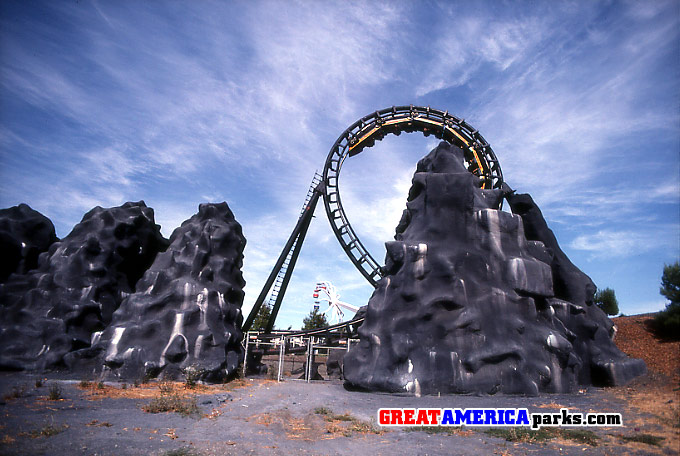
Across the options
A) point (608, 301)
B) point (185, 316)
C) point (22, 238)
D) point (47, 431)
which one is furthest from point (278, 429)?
point (608, 301)

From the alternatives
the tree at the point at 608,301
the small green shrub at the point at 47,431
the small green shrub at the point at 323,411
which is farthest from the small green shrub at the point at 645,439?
the tree at the point at 608,301

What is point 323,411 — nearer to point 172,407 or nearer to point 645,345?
point 172,407

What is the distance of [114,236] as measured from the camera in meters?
21.4

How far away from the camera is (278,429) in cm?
882

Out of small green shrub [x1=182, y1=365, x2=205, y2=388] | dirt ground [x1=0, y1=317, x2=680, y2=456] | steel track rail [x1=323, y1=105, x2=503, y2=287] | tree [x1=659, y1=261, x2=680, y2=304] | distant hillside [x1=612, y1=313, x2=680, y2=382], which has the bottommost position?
dirt ground [x1=0, y1=317, x2=680, y2=456]

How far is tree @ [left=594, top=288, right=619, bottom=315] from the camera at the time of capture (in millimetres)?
28344

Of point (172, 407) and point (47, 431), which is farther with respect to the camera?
point (172, 407)

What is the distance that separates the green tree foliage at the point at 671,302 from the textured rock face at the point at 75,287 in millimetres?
25558

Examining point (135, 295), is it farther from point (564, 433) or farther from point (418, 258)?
point (564, 433)

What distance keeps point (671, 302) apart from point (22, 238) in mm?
31561

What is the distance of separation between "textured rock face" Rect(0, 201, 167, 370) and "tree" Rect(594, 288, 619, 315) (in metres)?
29.7

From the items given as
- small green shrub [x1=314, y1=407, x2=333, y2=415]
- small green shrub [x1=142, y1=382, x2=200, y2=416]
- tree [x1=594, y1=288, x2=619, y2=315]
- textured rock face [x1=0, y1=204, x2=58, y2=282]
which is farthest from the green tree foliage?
textured rock face [x1=0, y1=204, x2=58, y2=282]

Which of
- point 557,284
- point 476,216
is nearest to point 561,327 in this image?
point 557,284

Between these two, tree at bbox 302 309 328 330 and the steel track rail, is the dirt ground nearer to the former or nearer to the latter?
the steel track rail
